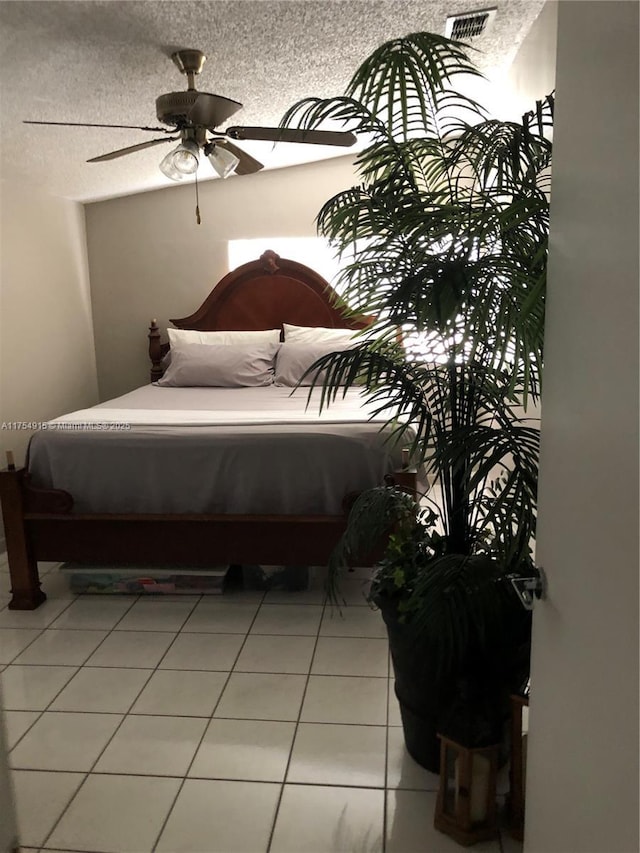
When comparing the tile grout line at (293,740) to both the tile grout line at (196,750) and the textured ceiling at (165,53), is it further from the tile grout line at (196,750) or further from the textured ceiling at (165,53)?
the textured ceiling at (165,53)

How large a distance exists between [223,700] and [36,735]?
23.5 inches

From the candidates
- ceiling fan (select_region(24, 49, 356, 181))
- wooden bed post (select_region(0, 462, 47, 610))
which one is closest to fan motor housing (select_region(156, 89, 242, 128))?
ceiling fan (select_region(24, 49, 356, 181))

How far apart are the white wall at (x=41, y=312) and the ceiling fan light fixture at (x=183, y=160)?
1.42 metres

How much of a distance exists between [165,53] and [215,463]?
1.61m

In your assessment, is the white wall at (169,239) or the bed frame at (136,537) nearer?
the bed frame at (136,537)

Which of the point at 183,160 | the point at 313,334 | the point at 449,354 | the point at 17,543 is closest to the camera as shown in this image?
the point at 449,354

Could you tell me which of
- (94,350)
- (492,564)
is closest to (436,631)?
(492,564)

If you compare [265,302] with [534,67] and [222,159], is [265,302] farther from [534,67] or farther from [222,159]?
[534,67]

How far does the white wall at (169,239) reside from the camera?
470 cm

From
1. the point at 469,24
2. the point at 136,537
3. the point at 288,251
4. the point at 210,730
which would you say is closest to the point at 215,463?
the point at 136,537

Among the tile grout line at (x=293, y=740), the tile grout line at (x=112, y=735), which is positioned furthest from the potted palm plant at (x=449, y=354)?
the tile grout line at (x=112, y=735)

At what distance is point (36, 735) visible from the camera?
2.05m

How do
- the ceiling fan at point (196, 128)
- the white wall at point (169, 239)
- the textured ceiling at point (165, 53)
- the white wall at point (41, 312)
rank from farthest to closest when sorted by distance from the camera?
1. the white wall at point (169, 239)
2. the white wall at point (41, 312)
3. the ceiling fan at point (196, 128)
4. the textured ceiling at point (165, 53)

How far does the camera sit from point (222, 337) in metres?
4.61
